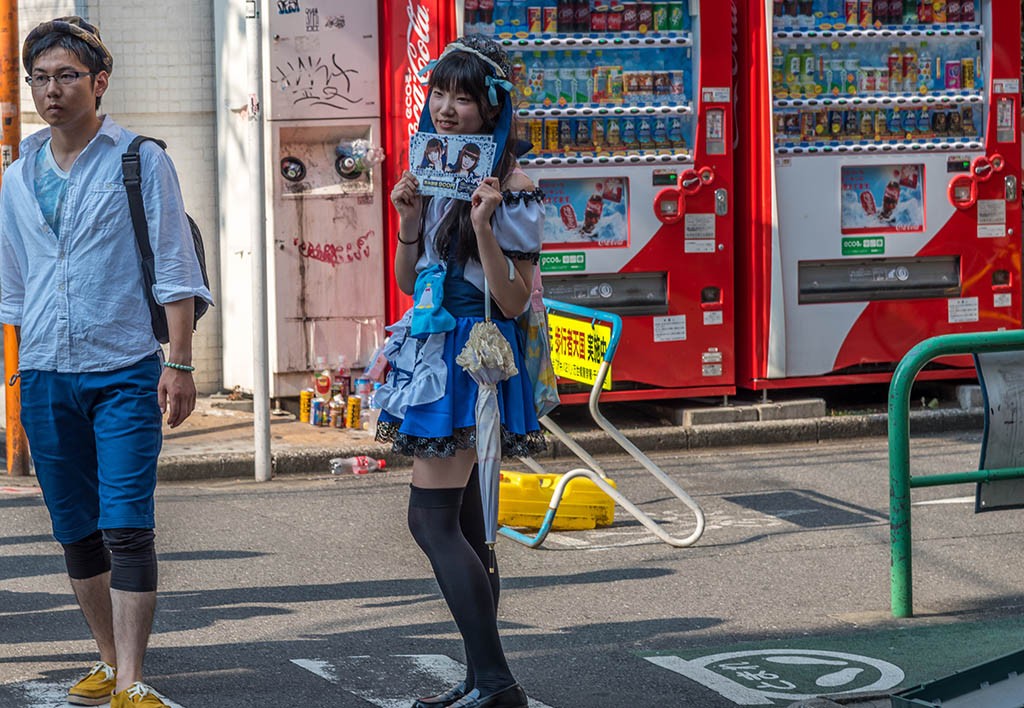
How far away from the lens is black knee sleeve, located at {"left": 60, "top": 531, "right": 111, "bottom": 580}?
4.62 meters

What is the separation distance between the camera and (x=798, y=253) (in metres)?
10.1

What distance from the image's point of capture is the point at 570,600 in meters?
6.16

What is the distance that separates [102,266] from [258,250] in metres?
4.19

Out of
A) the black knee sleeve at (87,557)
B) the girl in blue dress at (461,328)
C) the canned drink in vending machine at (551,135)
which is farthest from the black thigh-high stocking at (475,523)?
the canned drink in vending machine at (551,135)

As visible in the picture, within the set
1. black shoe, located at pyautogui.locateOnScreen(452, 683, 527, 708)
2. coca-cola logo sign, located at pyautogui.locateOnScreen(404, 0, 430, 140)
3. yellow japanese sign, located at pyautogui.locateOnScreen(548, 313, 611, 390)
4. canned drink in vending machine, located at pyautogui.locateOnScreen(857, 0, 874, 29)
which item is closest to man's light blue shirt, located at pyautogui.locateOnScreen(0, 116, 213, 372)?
black shoe, located at pyautogui.locateOnScreen(452, 683, 527, 708)

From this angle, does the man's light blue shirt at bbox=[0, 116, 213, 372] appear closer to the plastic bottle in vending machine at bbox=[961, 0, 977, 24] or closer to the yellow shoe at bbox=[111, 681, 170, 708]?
the yellow shoe at bbox=[111, 681, 170, 708]

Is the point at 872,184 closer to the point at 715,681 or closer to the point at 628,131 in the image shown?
the point at 628,131

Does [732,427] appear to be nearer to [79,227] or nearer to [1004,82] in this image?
[1004,82]

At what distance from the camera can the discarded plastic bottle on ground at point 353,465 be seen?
8.94 metres

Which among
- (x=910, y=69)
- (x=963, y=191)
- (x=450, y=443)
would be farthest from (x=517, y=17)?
(x=450, y=443)

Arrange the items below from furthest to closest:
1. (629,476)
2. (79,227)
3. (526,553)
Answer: (629,476), (526,553), (79,227)

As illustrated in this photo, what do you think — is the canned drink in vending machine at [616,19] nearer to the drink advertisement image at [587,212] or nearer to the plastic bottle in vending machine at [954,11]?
the drink advertisement image at [587,212]

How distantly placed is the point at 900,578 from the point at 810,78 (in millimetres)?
5129

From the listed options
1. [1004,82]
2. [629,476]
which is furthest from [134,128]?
[1004,82]
